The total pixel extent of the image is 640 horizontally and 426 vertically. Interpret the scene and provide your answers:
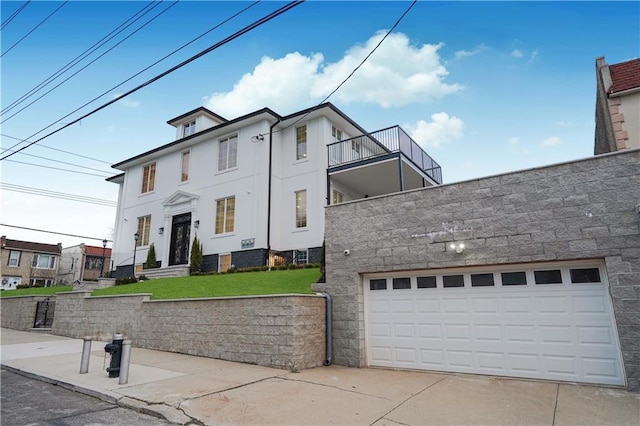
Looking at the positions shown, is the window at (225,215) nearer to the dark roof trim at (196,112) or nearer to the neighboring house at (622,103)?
the dark roof trim at (196,112)

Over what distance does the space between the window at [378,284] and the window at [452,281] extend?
1393mm

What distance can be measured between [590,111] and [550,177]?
454 inches

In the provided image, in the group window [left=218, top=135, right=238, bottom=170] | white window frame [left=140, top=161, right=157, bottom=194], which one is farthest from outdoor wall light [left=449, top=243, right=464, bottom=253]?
white window frame [left=140, top=161, right=157, bottom=194]

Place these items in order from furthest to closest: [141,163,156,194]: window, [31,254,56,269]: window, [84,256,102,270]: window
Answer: [84,256,102,270]: window
[31,254,56,269]: window
[141,163,156,194]: window

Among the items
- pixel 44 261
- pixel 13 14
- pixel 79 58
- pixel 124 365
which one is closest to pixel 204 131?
pixel 13 14

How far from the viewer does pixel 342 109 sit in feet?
54.6

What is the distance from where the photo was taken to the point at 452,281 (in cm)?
773

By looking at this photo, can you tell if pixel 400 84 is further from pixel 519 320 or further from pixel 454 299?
pixel 519 320

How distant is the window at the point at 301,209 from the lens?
15852 millimetres

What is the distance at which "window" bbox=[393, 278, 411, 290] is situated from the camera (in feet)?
27.0

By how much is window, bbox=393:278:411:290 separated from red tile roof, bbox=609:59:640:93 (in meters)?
8.86

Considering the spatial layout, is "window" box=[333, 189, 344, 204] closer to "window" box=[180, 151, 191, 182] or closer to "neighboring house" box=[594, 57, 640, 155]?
"window" box=[180, 151, 191, 182]

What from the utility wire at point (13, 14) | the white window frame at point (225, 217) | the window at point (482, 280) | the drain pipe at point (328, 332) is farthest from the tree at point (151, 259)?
the window at point (482, 280)

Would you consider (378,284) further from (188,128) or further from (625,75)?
(188,128)
